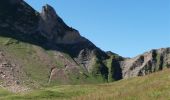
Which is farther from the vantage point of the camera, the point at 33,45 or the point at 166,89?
the point at 33,45

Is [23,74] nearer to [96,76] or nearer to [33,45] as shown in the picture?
[33,45]

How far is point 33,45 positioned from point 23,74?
3337 cm

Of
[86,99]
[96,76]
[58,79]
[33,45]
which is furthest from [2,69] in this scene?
[86,99]

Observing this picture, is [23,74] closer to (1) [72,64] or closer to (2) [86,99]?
(1) [72,64]

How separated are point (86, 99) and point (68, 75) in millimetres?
146723

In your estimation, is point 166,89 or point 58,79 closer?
point 166,89

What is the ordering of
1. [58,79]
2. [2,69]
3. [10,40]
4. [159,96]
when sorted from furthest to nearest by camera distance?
[10,40] < [58,79] < [2,69] < [159,96]

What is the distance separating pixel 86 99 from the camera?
1114 inches

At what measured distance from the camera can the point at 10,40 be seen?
7229 inches

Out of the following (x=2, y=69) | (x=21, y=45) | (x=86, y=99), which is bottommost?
(x=86, y=99)

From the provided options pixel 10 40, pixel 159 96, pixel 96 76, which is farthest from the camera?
pixel 96 76

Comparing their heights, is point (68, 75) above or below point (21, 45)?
below

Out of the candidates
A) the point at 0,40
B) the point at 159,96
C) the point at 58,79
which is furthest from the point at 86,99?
the point at 0,40

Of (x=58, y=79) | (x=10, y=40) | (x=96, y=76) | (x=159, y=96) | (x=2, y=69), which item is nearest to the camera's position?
(x=159, y=96)
